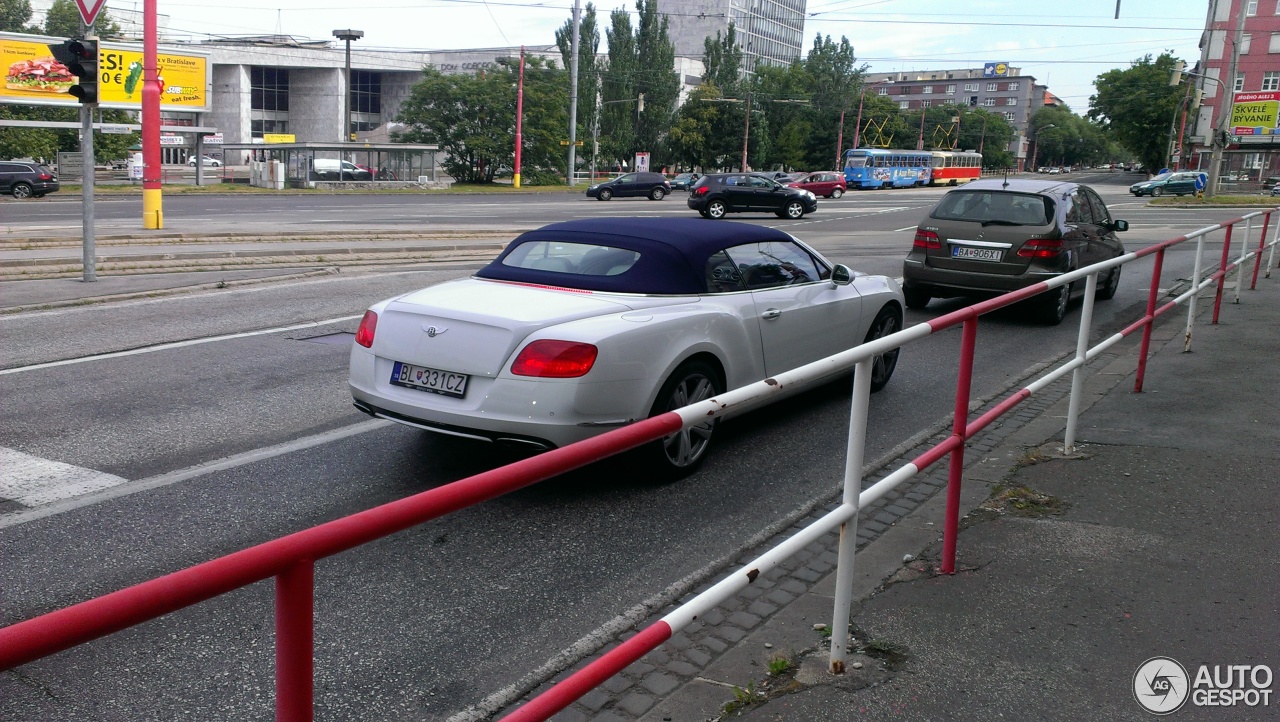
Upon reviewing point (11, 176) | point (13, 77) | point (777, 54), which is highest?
point (777, 54)

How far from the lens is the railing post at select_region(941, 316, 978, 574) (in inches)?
168

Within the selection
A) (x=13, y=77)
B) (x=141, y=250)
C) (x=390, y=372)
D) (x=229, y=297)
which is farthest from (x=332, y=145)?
(x=390, y=372)

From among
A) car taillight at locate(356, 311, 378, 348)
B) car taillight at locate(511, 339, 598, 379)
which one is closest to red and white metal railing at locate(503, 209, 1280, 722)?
car taillight at locate(511, 339, 598, 379)

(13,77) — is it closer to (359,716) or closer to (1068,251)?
(1068,251)

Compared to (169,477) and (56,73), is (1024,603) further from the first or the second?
(56,73)

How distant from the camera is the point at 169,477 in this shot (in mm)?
5828

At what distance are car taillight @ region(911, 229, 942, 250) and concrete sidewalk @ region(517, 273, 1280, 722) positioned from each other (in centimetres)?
591

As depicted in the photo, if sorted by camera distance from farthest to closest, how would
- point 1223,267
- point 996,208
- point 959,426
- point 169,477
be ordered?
1. point 996,208
2. point 1223,267
3. point 169,477
4. point 959,426

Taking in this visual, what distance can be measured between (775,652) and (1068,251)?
955 cm

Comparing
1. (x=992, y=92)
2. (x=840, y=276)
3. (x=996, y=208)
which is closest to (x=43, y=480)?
(x=840, y=276)

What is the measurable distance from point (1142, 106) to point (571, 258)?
387 feet

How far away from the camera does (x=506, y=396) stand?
5.36 m

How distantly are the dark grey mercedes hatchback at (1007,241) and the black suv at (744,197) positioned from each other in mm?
25832

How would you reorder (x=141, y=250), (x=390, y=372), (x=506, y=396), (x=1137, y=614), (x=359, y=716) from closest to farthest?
(x=359, y=716)
(x=1137, y=614)
(x=506, y=396)
(x=390, y=372)
(x=141, y=250)
